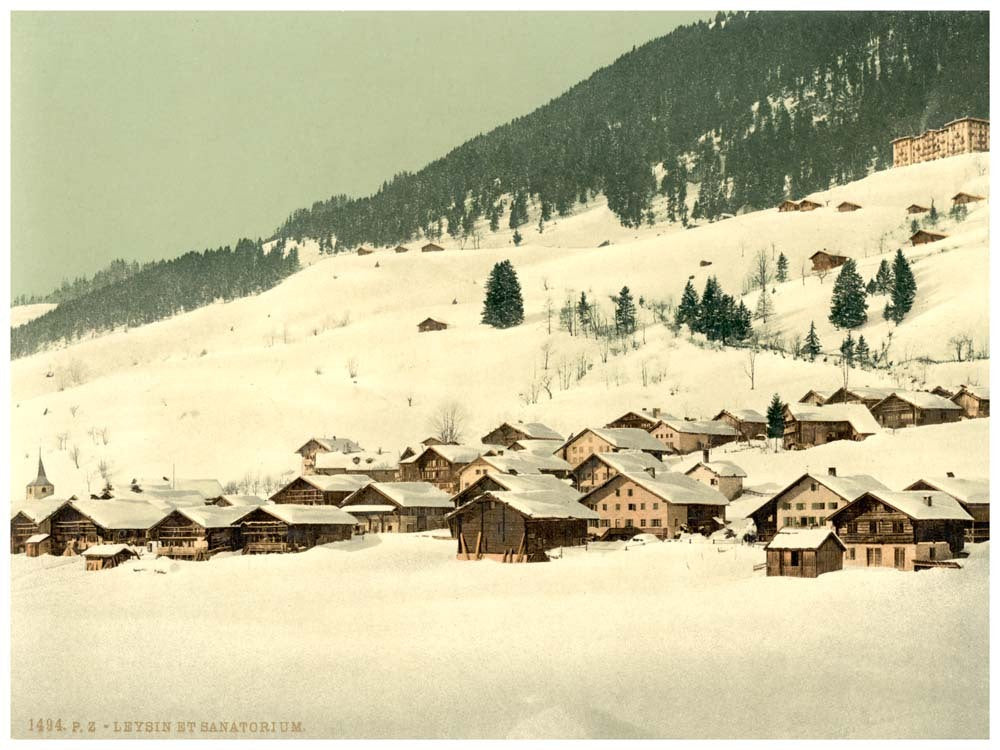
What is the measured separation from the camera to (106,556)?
61500 millimetres

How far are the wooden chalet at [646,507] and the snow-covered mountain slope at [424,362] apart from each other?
34463 millimetres

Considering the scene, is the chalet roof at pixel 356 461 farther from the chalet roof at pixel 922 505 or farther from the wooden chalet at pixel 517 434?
the chalet roof at pixel 922 505

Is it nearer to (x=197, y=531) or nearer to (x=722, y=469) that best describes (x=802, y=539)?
(x=722, y=469)

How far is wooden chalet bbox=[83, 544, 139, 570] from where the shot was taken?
61.4m

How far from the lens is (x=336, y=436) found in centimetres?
10862

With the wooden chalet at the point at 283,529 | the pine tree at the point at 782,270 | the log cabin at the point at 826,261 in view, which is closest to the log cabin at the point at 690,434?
the wooden chalet at the point at 283,529

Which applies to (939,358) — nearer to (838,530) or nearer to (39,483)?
(838,530)

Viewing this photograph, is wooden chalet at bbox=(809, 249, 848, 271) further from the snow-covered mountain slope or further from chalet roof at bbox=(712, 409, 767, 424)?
chalet roof at bbox=(712, 409, 767, 424)

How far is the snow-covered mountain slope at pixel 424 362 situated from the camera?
337 feet

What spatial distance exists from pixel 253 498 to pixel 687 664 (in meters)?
36.7

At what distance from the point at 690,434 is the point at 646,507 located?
2589 centimetres

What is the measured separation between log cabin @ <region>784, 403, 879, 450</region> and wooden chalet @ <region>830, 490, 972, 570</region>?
32.4 m

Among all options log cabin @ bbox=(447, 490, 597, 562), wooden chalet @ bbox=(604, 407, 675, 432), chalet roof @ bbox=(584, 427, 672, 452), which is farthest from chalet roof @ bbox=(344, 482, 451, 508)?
wooden chalet @ bbox=(604, 407, 675, 432)

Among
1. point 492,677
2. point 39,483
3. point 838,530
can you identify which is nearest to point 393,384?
point 39,483
